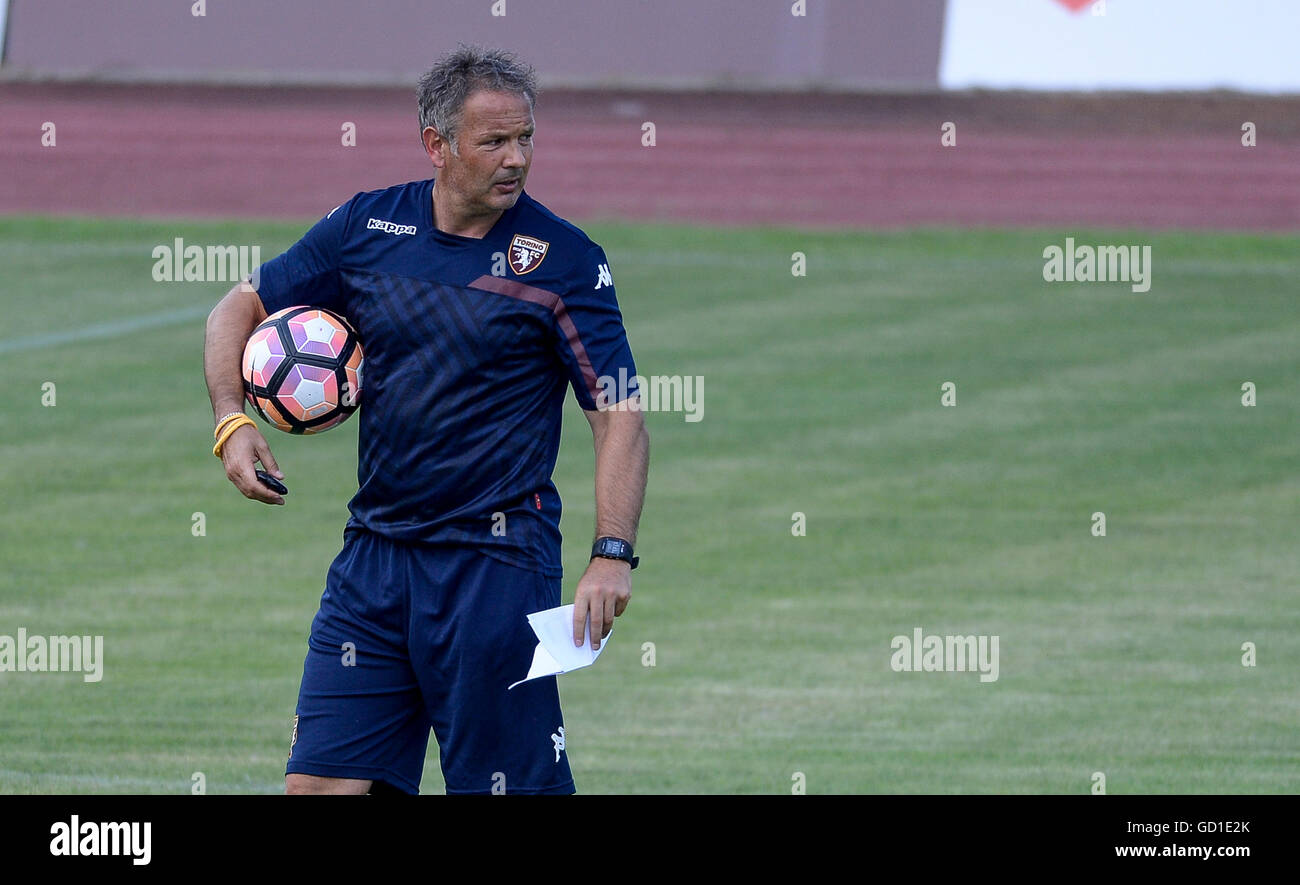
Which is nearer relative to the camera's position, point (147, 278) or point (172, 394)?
point (172, 394)

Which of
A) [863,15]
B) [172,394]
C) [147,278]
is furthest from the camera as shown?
[863,15]

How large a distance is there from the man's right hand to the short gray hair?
0.91 metres

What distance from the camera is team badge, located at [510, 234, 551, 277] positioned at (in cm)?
538

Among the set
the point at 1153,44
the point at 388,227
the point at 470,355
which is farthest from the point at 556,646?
the point at 1153,44

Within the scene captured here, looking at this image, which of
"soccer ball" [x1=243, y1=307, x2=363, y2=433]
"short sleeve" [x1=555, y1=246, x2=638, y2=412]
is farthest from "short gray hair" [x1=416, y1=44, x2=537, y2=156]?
"soccer ball" [x1=243, y1=307, x2=363, y2=433]

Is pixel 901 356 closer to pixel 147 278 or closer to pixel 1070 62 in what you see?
pixel 147 278

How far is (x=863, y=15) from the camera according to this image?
3088 centimetres

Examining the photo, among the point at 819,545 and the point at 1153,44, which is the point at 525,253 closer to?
the point at 819,545

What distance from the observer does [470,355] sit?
5.36 meters

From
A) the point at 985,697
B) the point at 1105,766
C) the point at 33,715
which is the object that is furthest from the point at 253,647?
the point at 1105,766

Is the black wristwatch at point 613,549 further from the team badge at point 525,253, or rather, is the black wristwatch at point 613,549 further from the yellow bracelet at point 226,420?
the yellow bracelet at point 226,420

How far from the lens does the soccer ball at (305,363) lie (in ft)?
18.2

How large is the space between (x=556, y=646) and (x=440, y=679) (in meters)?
0.36
